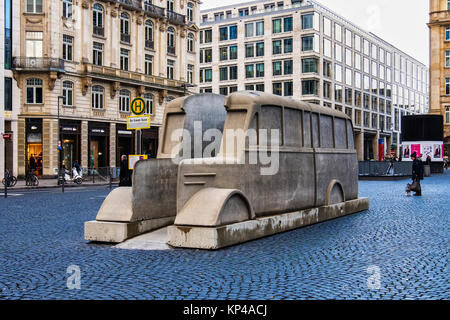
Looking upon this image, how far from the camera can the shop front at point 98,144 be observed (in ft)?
134

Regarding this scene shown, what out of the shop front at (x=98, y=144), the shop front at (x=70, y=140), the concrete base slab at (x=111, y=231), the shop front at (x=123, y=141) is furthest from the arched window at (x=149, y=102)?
the concrete base slab at (x=111, y=231)

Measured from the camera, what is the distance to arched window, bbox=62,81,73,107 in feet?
127

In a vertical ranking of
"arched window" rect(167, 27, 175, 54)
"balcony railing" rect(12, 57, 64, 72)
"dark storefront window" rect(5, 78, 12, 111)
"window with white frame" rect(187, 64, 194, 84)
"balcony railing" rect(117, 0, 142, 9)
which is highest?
"balcony railing" rect(117, 0, 142, 9)

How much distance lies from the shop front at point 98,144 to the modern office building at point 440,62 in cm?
4157

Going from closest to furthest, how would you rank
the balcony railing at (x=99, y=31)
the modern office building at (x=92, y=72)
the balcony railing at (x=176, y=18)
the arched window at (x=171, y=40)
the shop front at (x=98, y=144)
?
1. the modern office building at (x=92, y=72)
2. the shop front at (x=98, y=144)
3. the balcony railing at (x=99, y=31)
4. the balcony railing at (x=176, y=18)
5. the arched window at (x=171, y=40)

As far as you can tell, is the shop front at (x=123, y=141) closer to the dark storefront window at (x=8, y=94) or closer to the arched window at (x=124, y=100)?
the arched window at (x=124, y=100)

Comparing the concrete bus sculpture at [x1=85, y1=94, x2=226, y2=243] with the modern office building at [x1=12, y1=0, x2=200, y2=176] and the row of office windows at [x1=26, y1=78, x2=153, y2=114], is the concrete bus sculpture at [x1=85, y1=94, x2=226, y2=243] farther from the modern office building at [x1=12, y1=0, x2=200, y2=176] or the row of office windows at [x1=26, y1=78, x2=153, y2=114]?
the row of office windows at [x1=26, y1=78, x2=153, y2=114]

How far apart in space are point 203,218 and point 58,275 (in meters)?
2.51

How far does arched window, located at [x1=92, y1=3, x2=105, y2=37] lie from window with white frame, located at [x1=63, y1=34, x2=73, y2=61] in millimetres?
2594

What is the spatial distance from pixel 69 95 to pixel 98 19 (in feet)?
22.1

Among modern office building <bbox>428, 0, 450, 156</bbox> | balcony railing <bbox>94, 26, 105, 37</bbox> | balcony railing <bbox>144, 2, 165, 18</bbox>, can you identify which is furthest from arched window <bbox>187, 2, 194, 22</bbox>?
modern office building <bbox>428, 0, 450, 156</bbox>

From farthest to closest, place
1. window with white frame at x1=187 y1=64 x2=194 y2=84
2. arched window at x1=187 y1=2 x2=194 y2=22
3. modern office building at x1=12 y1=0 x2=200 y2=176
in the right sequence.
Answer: arched window at x1=187 y1=2 x2=194 y2=22
window with white frame at x1=187 y1=64 x2=194 y2=84
modern office building at x1=12 y1=0 x2=200 y2=176

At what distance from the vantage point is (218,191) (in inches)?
338
